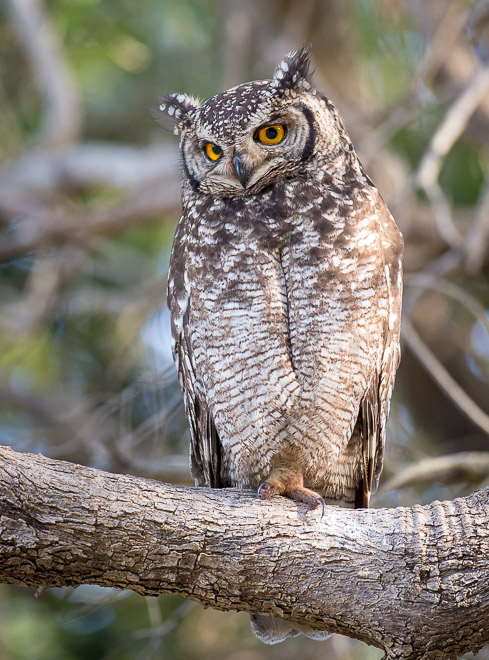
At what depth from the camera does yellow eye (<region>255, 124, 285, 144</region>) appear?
3.07 metres

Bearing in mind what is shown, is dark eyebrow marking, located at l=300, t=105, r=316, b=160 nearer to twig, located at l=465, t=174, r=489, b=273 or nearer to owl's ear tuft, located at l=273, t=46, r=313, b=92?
owl's ear tuft, located at l=273, t=46, r=313, b=92

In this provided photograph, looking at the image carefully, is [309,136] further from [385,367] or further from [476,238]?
[476,238]

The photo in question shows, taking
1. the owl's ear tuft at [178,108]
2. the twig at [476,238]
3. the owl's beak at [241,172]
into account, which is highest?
the twig at [476,238]

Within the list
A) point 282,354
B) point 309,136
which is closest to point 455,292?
point 309,136

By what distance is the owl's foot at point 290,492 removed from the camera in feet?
8.82

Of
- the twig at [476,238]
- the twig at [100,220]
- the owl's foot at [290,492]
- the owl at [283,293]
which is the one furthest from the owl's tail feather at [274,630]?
the twig at [100,220]

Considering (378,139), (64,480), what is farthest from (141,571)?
(378,139)

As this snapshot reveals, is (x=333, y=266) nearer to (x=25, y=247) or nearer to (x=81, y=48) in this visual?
(x=25, y=247)

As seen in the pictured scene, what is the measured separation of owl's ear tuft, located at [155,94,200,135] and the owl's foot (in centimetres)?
140

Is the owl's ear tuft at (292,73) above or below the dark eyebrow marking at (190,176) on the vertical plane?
above

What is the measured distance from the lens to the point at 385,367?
3.15m

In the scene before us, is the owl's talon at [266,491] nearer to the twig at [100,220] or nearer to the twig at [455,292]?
the twig at [455,292]

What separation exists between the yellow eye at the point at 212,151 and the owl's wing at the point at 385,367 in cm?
64

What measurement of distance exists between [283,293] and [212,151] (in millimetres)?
641
